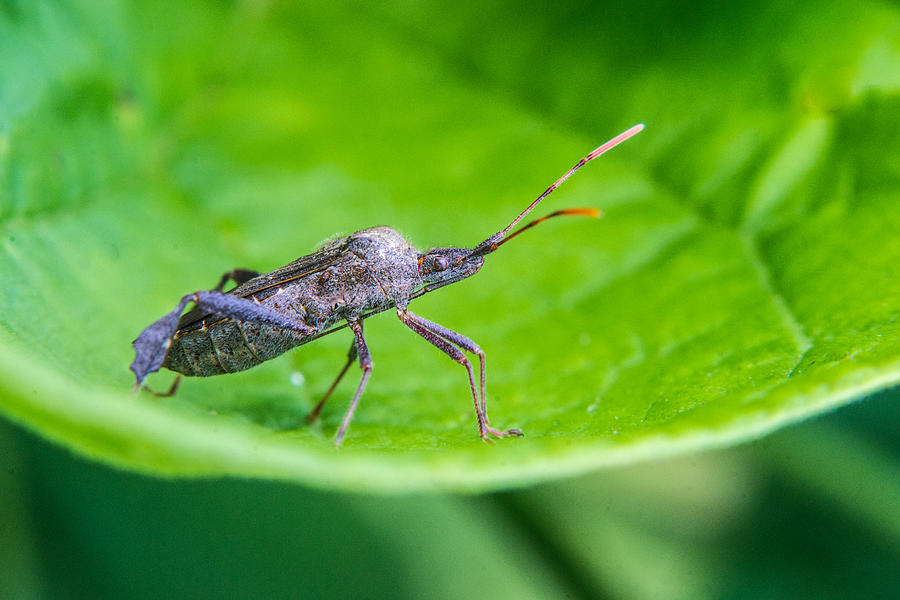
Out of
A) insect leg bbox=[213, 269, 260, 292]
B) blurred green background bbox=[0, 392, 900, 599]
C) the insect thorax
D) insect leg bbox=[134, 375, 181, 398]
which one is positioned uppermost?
the insect thorax

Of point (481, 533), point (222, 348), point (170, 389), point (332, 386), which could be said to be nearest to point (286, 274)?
point (222, 348)

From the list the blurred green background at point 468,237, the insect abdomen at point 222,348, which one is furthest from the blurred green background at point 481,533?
the insect abdomen at point 222,348

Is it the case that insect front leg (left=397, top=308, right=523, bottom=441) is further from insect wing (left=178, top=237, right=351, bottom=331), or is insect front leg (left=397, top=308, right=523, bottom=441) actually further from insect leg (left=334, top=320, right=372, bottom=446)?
insect wing (left=178, top=237, right=351, bottom=331)

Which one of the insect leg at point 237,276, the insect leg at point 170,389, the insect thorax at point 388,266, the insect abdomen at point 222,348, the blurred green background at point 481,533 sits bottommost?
the blurred green background at point 481,533

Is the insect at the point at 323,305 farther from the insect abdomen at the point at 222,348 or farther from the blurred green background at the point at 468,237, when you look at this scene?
the blurred green background at the point at 468,237

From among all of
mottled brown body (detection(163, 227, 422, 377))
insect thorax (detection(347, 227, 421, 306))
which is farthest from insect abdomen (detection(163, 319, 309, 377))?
insect thorax (detection(347, 227, 421, 306))

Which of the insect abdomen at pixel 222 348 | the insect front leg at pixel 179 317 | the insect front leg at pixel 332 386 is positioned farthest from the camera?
the insect abdomen at pixel 222 348

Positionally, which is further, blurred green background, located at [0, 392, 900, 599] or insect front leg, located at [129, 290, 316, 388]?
blurred green background, located at [0, 392, 900, 599]

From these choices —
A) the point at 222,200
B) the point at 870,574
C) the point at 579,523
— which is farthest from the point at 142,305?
the point at 870,574
